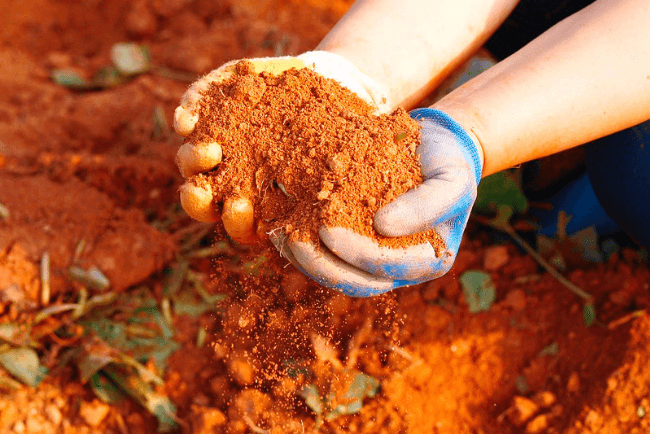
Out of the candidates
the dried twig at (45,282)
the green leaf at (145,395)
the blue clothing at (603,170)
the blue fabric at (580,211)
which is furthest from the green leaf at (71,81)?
the blue fabric at (580,211)

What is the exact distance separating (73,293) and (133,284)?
6.2 inches

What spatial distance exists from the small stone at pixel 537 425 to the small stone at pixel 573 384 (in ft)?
0.34

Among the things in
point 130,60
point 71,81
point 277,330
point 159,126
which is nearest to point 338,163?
point 277,330

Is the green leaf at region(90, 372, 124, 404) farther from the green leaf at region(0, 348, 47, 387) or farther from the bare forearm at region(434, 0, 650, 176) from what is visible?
the bare forearm at region(434, 0, 650, 176)

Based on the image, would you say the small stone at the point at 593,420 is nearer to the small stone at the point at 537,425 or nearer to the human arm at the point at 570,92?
the small stone at the point at 537,425

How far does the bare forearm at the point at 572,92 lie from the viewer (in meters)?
1.07

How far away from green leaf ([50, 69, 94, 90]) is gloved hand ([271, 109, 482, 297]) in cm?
168

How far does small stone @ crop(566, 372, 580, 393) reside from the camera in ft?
4.59

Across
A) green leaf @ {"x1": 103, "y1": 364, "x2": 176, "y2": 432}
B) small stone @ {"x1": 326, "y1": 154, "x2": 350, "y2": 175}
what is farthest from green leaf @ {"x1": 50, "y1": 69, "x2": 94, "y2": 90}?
small stone @ {"x1": 326, "y1": 154, "x2": 350, "y2": 175}

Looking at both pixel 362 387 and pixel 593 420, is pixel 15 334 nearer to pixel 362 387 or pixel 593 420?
pixel 362 387

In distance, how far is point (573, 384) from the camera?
4.60ft

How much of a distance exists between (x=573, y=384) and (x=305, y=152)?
36.6 inches

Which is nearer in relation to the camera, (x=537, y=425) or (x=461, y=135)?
(x=461, y=135)

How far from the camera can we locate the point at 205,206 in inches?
40.6
